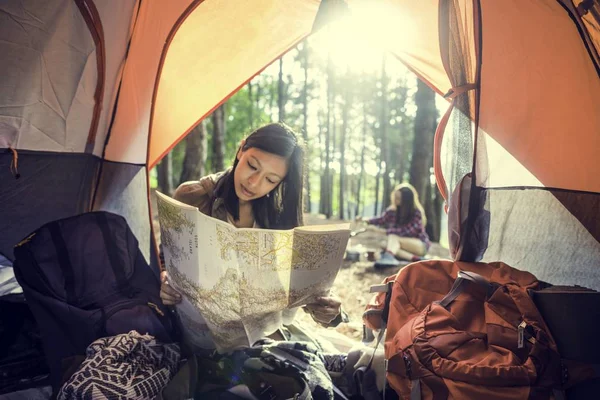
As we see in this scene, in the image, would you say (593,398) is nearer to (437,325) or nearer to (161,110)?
(437,325)

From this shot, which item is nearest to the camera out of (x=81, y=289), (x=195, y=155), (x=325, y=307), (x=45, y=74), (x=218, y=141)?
(x=325, y=307)

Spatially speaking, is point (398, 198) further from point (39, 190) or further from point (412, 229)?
point (39, 190)

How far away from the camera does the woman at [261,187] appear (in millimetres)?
1842

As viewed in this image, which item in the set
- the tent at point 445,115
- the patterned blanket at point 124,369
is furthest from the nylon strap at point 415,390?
the patterned blanket at point 124,369

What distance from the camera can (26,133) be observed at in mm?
2020

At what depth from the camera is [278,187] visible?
201 centimetres

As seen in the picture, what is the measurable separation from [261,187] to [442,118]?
95 centimetres

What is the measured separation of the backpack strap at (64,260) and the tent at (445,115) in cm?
47

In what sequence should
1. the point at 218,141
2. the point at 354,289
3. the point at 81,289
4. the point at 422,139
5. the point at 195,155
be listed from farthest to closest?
the point at 218,141, the point at 422,139, the point at 195,155, the point at 354,289, the point at 81,289

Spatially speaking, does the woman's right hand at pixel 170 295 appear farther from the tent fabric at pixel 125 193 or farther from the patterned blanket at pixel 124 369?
the tent fabric at pixel 125 193

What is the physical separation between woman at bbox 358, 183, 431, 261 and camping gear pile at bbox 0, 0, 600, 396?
287 cm

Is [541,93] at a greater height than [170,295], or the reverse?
[541,93]

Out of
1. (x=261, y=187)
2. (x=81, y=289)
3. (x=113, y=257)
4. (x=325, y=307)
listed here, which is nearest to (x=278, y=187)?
(x=261, y=187)

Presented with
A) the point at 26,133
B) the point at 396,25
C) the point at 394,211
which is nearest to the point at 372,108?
the point at 394,211
